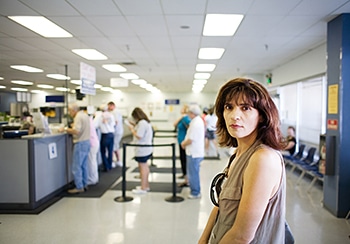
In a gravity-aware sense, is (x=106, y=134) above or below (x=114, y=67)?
below

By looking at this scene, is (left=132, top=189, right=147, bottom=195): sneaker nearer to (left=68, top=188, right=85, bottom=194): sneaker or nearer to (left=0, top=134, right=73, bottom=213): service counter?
(left=68, top=188, right=85, bottom=194): sneaker

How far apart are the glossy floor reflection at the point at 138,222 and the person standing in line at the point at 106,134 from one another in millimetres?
2002

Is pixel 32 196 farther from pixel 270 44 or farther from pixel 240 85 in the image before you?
pixel 270 44

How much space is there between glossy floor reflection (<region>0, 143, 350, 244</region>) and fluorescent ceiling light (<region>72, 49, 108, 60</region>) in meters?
3.27

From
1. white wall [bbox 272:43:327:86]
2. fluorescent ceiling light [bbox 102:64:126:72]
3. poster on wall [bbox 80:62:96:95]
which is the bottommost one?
poster on wall [bbox 80:62:96:95]

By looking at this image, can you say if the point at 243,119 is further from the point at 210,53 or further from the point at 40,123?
the point at 210,53

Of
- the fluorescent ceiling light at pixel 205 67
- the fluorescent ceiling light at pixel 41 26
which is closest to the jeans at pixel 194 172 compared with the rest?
the fluorescent ceiling light at pixel 41 26

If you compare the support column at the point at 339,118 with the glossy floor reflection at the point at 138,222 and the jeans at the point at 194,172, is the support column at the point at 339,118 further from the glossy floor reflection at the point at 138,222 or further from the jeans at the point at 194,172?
the jeans at the point at 194,172

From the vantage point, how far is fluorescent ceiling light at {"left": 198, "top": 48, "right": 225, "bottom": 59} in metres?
6.01

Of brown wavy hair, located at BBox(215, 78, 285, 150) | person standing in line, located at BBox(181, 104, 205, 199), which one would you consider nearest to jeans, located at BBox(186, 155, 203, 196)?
person standing in line, located at BBox(181, 104, 205, 199)

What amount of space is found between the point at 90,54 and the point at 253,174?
6.20 meters

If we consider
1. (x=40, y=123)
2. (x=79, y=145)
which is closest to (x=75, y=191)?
(x=79, y=145)

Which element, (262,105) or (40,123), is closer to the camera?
(262,105)

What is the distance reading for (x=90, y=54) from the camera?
6.46 m
